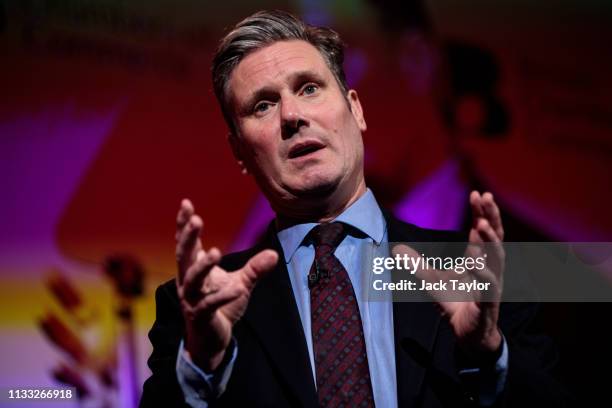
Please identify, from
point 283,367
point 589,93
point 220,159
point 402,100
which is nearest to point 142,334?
point 220,159

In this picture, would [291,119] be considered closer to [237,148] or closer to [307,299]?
[237,148]

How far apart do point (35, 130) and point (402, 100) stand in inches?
52.7

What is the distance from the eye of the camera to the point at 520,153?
8.56ft

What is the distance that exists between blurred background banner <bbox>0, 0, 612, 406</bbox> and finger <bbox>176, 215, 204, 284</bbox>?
1.18 metres

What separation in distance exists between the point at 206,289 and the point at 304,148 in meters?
0.57

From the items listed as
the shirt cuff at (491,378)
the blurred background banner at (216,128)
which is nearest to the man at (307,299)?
the shirt cuff at (491,378)

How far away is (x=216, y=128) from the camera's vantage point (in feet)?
8.78

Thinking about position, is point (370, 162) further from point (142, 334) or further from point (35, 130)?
point (35, 130)

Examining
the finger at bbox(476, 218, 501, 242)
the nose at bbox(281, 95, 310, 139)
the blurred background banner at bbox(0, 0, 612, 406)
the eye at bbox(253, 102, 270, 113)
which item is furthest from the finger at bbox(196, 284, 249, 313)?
the blurred background banner at bbox(0, 0, 612, 406)

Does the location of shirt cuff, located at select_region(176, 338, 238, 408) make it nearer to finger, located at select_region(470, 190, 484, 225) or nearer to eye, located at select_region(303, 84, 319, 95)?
finger, located at select_region(470, 190, 484, 225)

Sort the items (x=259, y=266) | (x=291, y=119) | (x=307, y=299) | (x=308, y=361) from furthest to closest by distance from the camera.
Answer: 1. (x=291, y=119)
2. (x=307, y=299)
3. (x=308, y=361)
4. (x=259, y=266)

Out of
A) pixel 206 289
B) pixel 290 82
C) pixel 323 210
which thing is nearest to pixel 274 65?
pixel 290 82

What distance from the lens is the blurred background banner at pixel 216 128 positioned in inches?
99.7

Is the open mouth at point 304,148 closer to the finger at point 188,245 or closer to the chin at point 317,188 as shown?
the chin at point 317,188
